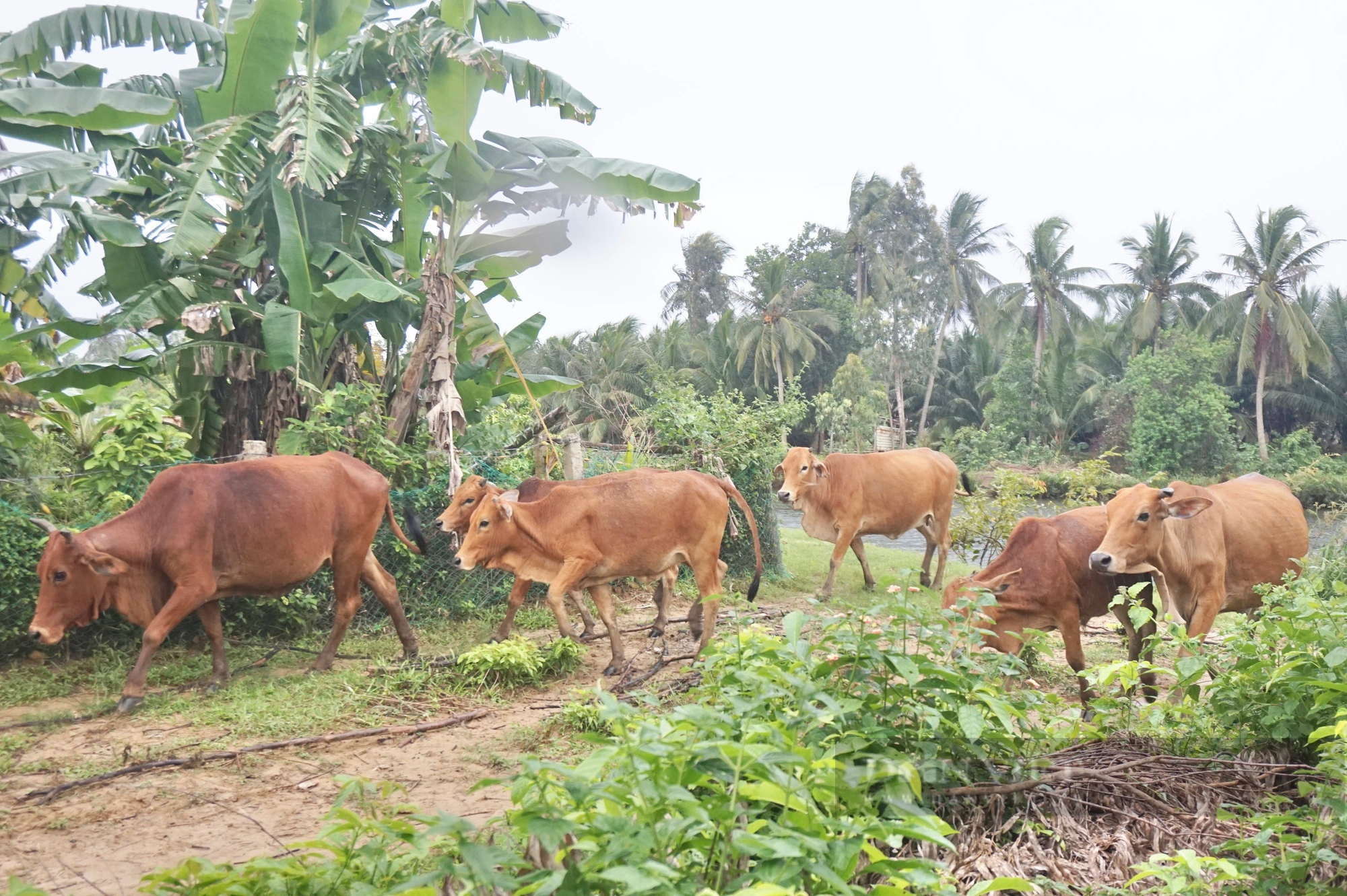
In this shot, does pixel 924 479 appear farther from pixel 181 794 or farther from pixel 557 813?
pixel 557 813

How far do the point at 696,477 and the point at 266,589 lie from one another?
10.3 ft

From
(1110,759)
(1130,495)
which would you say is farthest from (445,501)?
(1110,759)

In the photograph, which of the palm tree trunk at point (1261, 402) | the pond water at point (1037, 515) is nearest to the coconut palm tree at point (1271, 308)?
the palm tree trunk at point (1261, 402)

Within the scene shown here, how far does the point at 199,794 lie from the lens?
175 inches

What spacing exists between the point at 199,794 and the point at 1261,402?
1550 inches

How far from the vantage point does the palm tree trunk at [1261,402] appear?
33.9 meters

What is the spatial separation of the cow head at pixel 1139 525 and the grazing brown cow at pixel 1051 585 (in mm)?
158

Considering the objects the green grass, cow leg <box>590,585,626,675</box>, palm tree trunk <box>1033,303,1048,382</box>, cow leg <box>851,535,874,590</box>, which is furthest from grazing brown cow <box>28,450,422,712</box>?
palm tree trunk <box>1033,303,1048,382</box>

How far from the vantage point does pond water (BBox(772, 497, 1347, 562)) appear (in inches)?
464

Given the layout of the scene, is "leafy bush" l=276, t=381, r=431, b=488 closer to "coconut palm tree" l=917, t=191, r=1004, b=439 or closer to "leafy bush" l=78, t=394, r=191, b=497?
"leafy bush" l=78, t=394, r=191, b=497

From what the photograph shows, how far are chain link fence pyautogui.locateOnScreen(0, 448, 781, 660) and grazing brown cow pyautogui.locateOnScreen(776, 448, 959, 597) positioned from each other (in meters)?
3.15

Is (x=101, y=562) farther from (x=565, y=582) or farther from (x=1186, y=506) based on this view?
(x=1186, y=506)

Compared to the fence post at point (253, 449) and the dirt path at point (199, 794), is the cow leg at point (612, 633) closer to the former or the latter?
the dirt path at point (199, 794)

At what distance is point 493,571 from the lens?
8891mm
